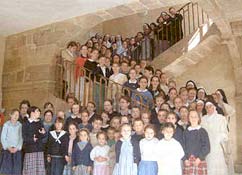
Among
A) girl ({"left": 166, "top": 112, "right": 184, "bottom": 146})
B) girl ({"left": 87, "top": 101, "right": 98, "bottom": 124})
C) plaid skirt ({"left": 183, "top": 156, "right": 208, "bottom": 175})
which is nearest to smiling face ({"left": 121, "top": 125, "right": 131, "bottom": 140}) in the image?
girl ({"left": 166, "top": 112, "right": 184, "bottom": 146})

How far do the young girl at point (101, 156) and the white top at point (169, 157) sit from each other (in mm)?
650

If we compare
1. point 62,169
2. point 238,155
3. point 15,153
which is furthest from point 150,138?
point 238,155

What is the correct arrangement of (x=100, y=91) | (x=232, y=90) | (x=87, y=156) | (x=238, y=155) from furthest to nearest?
1. (x=232, y=90)
2. (x=238, y=155)
3. (x=100, y=91)
4. (x=87, y=156)

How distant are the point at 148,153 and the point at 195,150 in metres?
0.48

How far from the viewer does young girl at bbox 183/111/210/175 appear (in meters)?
3.74

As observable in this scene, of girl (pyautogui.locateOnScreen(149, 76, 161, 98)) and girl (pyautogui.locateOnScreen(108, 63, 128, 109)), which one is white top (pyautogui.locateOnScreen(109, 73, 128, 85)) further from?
girl (pyautogui.locateOnScreen(149, 76, 161, 98))

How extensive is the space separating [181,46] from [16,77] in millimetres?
3403

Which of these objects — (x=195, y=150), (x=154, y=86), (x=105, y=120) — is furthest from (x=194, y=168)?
(x=154, y=86)

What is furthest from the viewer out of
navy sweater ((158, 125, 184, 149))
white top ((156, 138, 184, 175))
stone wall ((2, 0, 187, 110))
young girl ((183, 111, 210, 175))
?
stone wall ((2, 0, 187, 110))

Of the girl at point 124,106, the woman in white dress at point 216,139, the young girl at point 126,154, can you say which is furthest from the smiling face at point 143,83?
the young girl at point 126,154

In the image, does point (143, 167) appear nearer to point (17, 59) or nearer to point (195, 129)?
point (195, 129)

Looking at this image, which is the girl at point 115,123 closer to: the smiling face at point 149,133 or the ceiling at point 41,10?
the smiling face at point 149,133

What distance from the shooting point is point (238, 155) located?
23.0 ft

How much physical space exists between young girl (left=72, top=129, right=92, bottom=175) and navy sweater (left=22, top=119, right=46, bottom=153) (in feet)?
1.43
